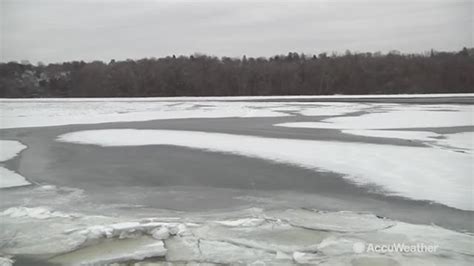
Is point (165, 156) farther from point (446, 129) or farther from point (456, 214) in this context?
point (446, 129)

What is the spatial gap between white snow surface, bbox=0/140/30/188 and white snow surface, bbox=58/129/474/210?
5.87 feet

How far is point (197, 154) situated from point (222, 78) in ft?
218

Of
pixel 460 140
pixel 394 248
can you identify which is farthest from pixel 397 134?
pixel 394 248

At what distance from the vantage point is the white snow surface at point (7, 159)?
962cm

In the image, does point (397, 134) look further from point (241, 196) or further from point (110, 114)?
point (110, 114)

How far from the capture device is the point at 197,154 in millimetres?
12938

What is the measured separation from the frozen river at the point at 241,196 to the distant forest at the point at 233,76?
56.5 metres

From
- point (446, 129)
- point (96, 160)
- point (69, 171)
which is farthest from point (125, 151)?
point (446, 129)

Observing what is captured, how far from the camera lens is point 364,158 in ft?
38.2

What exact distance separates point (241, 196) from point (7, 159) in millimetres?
7987

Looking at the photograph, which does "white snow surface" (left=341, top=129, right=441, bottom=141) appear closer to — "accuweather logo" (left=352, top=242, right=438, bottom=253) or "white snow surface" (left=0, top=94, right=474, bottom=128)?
"white snow surface" (left=0, top=94, right=474, bottom=128)

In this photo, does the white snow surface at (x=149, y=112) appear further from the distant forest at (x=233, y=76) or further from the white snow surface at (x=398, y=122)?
the distant forest at (x=233, y=76)

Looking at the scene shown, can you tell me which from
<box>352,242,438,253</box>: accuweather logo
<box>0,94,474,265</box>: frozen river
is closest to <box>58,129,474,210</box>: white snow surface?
<box>0,94,474,265</box>: frozen river

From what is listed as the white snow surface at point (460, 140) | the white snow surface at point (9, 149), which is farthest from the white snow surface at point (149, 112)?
the white snow surface at point (460, 140)
